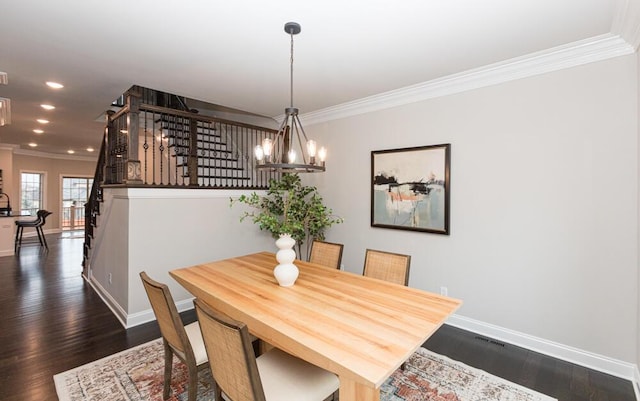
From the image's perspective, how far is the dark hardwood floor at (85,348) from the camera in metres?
2.24

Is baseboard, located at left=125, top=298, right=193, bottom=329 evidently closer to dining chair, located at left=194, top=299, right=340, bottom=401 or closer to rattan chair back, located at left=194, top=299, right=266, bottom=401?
dining chair, located at left=194, top=299, right=340, bottom=401

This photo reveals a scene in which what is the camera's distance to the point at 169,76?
3176 mm

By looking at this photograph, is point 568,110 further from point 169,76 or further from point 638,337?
point 169,76

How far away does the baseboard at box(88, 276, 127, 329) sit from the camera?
132 inches

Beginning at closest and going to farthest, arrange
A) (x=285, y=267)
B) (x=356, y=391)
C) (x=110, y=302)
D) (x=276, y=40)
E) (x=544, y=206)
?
(x=356, y=391) → (x=285, y=267) → (x=276, y=40) → (x=544, y=206) → (x=110, y=302)

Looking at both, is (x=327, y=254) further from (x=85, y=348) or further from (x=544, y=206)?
(x=85, y=348)

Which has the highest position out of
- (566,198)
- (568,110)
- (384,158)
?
(568,110)

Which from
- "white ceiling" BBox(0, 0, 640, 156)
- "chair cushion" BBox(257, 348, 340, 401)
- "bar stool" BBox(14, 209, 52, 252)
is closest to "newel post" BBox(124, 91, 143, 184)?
"white ceiling" BBox(0, 0, 640, 156)

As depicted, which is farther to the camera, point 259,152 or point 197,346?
point 259,152

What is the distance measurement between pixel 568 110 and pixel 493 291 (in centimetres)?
174

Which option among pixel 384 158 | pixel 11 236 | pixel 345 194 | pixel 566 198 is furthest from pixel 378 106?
pixel 11 236

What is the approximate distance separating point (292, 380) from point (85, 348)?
7.88 ft

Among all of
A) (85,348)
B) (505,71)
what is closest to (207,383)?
(85,348)

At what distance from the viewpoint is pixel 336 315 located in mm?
1698
